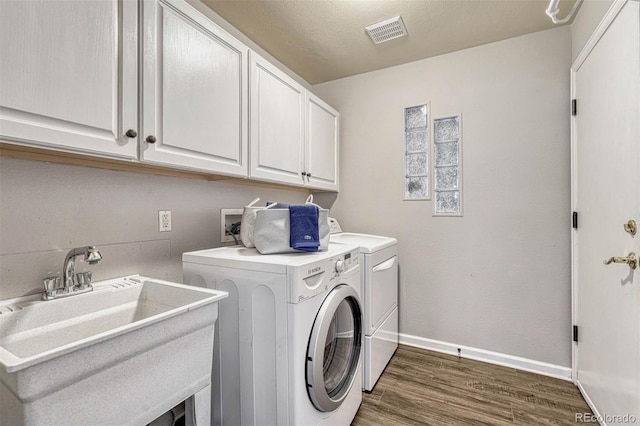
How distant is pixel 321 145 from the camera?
97.6 inches

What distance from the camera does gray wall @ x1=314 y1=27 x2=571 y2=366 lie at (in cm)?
202

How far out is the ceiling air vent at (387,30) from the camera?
1.94 meters

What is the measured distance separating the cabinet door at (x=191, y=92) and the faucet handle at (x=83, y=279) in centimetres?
53

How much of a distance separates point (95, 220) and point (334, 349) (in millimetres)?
1316

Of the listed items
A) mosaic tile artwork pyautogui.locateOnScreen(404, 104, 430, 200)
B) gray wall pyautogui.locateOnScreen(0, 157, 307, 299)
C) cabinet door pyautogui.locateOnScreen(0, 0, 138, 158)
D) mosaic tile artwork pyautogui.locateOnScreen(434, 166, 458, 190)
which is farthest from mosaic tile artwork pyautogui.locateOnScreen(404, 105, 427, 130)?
cabinet door pyautogui.locateOnScreen(0, 0, 138, 158)

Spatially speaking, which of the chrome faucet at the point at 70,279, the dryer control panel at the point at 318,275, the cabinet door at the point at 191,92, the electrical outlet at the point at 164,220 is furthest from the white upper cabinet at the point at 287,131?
the chrome faucet at the point at 70,279

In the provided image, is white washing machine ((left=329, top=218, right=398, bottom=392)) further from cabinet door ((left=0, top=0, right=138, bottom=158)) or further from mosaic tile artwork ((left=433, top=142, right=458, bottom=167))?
cabinet door ((left=0, top=0, right=138, bottom=158))

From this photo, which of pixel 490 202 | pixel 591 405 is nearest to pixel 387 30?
pixel 490 202

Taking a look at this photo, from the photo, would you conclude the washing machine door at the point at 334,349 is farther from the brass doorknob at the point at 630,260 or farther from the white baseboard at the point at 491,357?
the brass doorknob at the point at 630,260

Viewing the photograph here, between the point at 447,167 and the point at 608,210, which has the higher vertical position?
the point at 447,167

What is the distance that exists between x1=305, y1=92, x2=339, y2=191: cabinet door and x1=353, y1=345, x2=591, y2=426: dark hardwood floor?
157 cm

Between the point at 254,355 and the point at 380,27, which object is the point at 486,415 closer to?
the point at 254,355

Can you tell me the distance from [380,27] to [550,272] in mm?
2088

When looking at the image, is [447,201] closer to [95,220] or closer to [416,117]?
[416,117]
